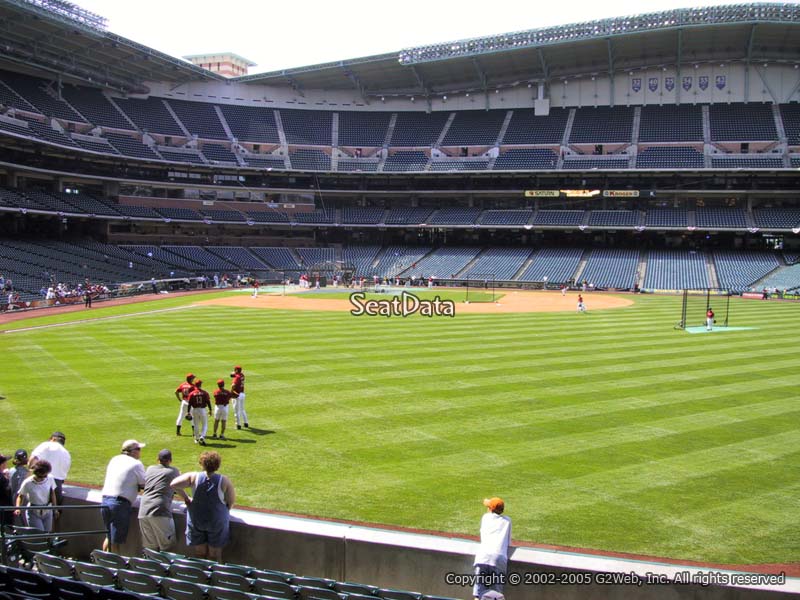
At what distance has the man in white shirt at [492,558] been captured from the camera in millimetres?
6809

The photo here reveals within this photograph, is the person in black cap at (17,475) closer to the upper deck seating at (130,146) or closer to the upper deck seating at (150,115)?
the upper deck seating at (130,146)

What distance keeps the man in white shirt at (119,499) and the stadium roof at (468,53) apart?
5689cm

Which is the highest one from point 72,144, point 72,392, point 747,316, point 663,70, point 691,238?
point 663,70

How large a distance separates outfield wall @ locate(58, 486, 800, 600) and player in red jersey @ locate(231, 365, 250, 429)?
636 cm

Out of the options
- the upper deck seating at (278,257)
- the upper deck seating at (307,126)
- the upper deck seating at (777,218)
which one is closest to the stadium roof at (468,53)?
the upper deck seating at (307,126)

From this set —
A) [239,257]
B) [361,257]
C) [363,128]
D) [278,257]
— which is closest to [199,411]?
[239,257]

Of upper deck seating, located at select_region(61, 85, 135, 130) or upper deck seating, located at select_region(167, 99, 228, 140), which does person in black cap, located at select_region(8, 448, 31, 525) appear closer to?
upper deck seating, located at select_region(61, 85, 135, 130)

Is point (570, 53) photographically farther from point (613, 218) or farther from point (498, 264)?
point (498, 264)

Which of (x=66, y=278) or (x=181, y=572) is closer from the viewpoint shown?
(x=181, y=572)

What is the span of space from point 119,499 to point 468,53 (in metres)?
70.1

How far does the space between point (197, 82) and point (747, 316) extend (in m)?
68.3

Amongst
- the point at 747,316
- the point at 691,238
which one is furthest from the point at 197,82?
the point at 747,316

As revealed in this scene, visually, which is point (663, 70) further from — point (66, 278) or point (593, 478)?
point (593, 478)

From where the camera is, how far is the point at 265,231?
8156cm
